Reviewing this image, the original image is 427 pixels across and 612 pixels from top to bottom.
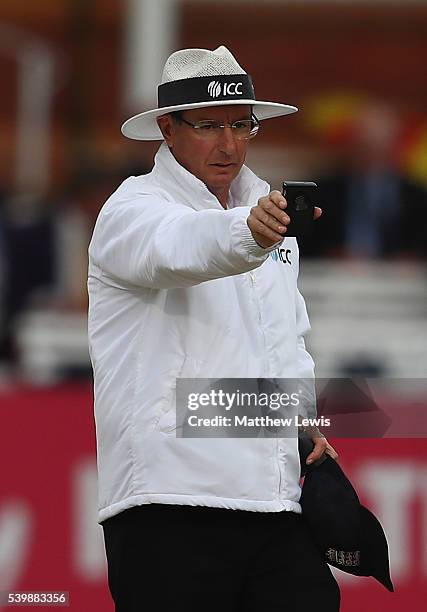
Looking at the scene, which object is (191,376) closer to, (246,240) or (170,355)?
(170,355)

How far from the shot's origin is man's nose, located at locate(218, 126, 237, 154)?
357cm

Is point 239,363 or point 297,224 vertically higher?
point 297,224

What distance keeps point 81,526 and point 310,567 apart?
2.15 meters

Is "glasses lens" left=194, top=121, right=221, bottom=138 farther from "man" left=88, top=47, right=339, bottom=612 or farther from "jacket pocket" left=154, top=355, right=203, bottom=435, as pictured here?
"jacket pocket" left=154, top=355, right=203, bottom=435

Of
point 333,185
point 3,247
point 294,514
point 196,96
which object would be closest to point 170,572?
point 294,514

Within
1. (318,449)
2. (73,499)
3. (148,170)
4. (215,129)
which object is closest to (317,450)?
(318,449)

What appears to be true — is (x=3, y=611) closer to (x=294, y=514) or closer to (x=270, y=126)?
(x=294, y=514)

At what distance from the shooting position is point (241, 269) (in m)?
3.19

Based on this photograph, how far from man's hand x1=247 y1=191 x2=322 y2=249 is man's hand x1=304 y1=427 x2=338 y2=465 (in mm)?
773

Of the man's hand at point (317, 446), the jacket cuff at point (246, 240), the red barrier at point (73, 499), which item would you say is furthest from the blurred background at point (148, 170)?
the jacket cuff at point (246, 240)

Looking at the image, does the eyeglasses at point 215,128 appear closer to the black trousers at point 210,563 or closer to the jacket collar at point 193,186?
the jacket collar at point 193,186

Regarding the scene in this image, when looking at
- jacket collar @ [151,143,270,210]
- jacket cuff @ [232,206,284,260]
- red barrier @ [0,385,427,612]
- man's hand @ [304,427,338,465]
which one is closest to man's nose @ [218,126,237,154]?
jacket collar @ [151,143,270,210]

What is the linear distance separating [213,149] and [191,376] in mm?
563

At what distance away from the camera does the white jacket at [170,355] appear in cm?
344
